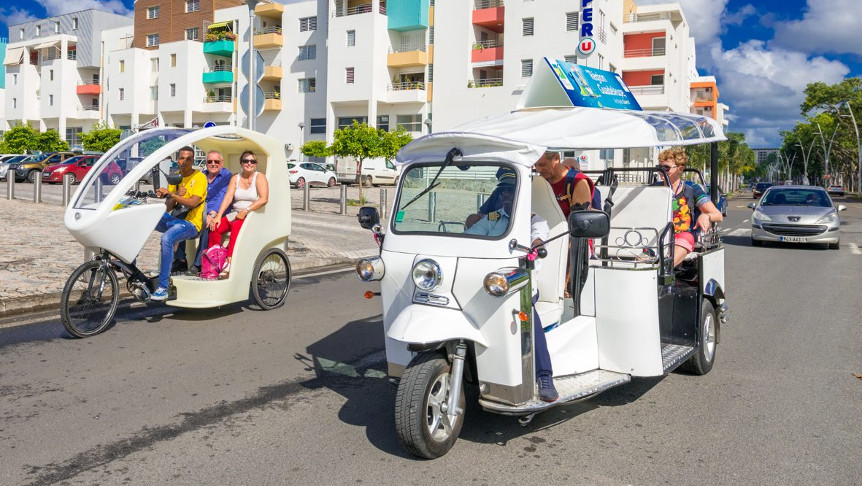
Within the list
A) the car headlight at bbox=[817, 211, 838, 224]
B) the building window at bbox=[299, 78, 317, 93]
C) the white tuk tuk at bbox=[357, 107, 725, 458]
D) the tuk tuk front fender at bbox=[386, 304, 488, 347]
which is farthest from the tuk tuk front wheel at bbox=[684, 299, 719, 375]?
the building window at bbox=[299, 78, 317, 93]

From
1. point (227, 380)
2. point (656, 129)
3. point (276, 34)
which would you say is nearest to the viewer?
point (656, 129)

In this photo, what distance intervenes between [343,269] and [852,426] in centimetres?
939

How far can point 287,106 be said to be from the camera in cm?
5744

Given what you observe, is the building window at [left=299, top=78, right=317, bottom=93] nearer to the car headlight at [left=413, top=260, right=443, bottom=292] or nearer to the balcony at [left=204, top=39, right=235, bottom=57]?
the balcony at [left=204, top=39, right=235, bottom=57]

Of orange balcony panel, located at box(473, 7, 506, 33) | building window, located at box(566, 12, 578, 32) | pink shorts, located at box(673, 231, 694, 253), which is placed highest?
orange balcony panel, located at box(473, 7, 506, 33)

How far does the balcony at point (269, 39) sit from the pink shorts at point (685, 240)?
53.6 m

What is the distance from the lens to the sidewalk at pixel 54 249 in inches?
358

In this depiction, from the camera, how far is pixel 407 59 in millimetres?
50812

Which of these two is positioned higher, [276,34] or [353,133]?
[276,34]

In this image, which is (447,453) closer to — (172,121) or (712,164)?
(712,164)

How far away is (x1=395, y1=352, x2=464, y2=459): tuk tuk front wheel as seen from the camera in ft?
13.9

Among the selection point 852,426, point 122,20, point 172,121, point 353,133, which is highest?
point 122,20

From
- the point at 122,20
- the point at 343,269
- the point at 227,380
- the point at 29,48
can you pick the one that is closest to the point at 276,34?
the point at 122,20

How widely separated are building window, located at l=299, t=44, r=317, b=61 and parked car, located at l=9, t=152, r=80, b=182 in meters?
21.6
